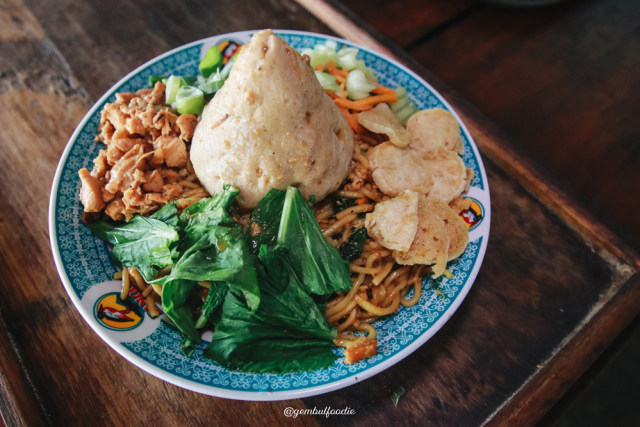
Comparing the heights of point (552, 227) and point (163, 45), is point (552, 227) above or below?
below

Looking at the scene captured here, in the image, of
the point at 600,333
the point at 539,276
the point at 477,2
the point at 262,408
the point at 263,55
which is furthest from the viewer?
the point at 477,2

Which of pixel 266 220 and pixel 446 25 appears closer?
pixel 266 220

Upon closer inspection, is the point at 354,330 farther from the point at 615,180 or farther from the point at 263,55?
the point at 615,180

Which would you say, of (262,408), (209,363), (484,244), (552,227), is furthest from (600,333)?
(209,363)

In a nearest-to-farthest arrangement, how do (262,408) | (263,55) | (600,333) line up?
(263,55) → (262,408) → (600,333)

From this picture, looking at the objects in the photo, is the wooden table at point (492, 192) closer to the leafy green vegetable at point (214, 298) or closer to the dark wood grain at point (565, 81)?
the dark wood grain at point (565, 81)

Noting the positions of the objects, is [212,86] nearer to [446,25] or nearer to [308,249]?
[308,249]

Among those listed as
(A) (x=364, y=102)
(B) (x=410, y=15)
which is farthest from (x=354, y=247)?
(B) (x=410, y=15)
